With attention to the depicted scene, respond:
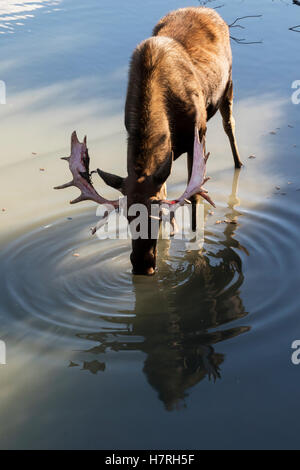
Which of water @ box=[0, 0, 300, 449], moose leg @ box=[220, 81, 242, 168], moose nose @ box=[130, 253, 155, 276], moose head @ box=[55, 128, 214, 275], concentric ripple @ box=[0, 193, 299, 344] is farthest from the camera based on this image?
moose leg @ box=[220, 81, 242, 168]

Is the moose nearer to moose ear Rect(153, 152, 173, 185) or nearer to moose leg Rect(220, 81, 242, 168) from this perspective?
moose ear Rect(153, 152, 173, 185)

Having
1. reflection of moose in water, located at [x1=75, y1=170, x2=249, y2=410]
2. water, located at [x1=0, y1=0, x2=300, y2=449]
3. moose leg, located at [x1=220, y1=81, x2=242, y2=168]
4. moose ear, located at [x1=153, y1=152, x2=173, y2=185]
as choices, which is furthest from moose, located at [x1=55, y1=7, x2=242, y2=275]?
moose leg, located at [x1=220, y1=81, x2=242, y2=168]

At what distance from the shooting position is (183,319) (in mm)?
4891

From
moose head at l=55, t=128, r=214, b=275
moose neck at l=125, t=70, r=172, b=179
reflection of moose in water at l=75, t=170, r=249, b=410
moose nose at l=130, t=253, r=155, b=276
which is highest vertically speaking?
moose neck at l=125, t=70, r=172, b=179

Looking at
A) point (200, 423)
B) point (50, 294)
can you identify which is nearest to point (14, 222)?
point (50, 294)

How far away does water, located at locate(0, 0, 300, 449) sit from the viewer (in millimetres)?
3928

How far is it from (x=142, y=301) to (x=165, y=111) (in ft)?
5.08

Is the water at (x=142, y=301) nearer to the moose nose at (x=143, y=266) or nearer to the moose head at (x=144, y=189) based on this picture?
the moose nose at (x=143, y=266)

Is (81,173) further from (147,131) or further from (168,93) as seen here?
(168,93)

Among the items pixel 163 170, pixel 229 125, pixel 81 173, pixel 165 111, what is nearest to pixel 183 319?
pixel 163 170

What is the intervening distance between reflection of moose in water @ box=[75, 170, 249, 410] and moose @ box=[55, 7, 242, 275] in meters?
0.31

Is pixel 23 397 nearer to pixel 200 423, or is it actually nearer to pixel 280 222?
pixel 200 423

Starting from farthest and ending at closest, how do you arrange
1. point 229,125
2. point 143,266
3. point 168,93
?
point 229,125
point 168,93
point 143,266

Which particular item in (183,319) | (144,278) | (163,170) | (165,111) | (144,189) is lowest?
(183,319)
